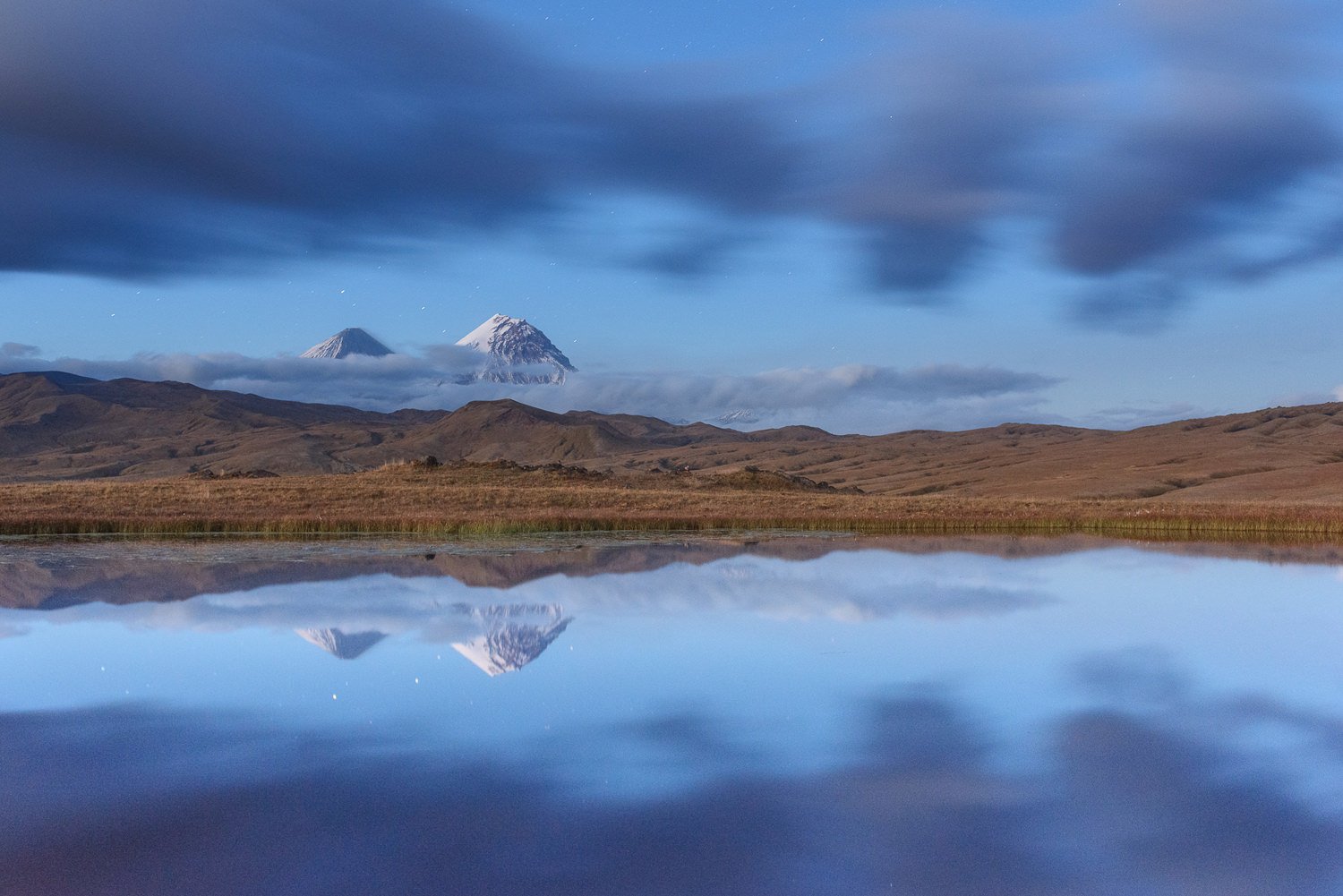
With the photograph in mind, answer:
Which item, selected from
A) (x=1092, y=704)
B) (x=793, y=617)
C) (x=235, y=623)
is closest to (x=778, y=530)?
(x=793, y=617)

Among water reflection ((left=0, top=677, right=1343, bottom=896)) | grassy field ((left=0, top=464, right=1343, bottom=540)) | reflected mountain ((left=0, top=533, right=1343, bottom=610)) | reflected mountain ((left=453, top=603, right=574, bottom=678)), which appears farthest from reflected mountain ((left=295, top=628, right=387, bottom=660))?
grassy field ((left=0, top=464, right=1343, bottom=540))

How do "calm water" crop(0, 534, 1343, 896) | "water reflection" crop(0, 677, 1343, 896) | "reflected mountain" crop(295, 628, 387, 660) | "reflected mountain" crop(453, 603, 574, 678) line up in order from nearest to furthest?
"water reflection" crop(0, 677, 1343, 896) < "calm water" crop(0, 534, 1343, 896) < "reflected mountain" crop(453, 603, 574, 678) < "reflected mountain" crop(295, 628, 387, 660)

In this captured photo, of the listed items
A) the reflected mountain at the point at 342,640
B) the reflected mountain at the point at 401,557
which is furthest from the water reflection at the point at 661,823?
the reflected mountain at the point at 401,557

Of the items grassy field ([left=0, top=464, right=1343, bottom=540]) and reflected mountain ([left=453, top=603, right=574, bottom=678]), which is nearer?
reflected mountain ([left=453, top=603, right=574, bottom=678])

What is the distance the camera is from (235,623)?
1656 cm

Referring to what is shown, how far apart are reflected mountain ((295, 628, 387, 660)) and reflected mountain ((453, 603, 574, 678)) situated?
3.91ft

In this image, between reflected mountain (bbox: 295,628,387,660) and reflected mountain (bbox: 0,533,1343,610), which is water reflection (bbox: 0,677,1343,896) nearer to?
reflected mountain (bbox: 295,628,387,660)

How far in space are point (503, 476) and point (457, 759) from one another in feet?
195

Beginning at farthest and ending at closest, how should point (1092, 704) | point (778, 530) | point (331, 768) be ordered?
1. point (778, 530)
2. point (1092, 704)
3. point (331, 768)

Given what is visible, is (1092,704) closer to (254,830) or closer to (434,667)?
(434,667)

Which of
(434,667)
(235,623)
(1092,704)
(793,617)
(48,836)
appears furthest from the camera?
(793,617)

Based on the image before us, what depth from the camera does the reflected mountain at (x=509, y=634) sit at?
13.7m

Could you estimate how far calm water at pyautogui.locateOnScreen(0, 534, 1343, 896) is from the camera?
274 inches

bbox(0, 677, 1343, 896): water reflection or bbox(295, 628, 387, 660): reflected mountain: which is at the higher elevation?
bbox(295, 628, 387, 660): reflected mountain
